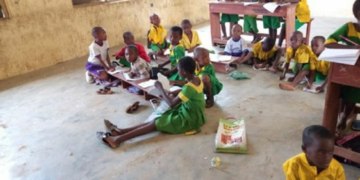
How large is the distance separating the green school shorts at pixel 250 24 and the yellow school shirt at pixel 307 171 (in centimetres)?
421

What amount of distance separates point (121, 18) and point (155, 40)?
1769mm

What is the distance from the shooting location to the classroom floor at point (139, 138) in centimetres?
252

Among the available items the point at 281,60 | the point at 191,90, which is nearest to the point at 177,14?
the point at 281,60

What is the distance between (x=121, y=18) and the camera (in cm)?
673

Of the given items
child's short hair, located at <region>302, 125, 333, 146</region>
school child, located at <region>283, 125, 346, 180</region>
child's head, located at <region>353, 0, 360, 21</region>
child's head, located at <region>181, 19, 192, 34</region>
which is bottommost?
school child, located at <region>283, 125, 346, 180</region>

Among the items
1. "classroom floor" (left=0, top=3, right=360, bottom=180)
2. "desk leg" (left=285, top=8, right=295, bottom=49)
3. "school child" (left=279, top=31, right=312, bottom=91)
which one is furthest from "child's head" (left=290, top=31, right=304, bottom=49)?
"desk leg" (left=285, top=8, right=295, bottom=49)

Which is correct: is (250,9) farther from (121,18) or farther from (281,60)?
(121,18)

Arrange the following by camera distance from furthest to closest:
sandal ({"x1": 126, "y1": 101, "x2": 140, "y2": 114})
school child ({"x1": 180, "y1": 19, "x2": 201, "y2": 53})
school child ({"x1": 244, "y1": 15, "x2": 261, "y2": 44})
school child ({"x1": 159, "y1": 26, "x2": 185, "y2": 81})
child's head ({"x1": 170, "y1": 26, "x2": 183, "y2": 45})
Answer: school child ({"x1": 244, "y1": 15, "x2": 261, "y2": 44}), school child ({"x1": 180, "y1": 19, "x2": 201, "y2": 53}), child's head ({"x1": 170, "y1": 26, "x2": 183, "y2": 45}), school child ({"x1": 159, "y1": 26, "x2": 185, "y2": 81}), sandal ({"x1": 126, "y1": 101, "x2": 140, "y2": 114})

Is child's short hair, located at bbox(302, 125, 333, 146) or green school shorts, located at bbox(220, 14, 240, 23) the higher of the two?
green school shorts, located at bbox(220, 14, 240, 23)

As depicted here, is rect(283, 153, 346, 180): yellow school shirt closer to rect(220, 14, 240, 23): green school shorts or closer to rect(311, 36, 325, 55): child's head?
rect(311, 36, 325, 55): child's head

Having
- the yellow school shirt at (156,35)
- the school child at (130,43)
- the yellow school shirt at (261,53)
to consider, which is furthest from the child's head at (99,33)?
the yellow school shirt at (261,53)

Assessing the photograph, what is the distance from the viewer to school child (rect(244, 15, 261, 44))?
555 centimetres

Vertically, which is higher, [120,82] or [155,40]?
[155,40]

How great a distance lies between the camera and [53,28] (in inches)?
223
